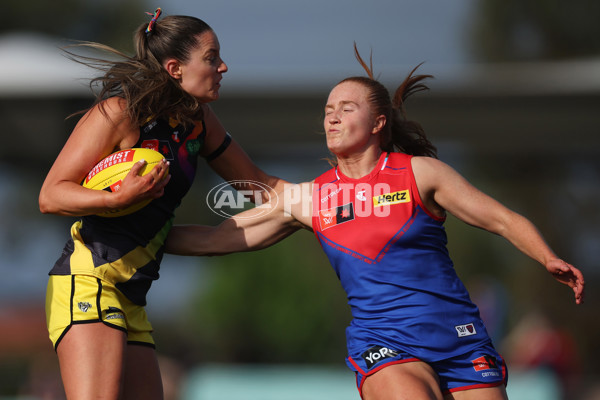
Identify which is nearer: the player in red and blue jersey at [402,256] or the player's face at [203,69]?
the player in red and blue jersey at [402,256]

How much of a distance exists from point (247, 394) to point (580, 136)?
30.1ft

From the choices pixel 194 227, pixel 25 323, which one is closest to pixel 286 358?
pixel 25 323

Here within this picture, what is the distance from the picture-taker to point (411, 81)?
4.37 metres

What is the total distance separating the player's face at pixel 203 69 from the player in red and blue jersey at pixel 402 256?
67cm

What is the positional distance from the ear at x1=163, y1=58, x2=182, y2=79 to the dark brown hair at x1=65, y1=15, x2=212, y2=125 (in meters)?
0.02

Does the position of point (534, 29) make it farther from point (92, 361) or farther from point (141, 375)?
point (92, 361)

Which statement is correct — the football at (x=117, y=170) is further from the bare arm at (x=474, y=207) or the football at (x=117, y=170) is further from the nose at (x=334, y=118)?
the bare arm at (x=474, y=207)

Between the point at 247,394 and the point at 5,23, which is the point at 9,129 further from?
the point at 5,23

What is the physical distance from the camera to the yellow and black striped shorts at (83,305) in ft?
11.6

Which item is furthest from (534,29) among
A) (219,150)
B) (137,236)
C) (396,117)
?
(137,236)

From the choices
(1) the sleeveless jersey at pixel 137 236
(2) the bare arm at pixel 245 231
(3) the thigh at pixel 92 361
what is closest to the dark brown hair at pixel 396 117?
(2) the bare arm at pixel 245 231

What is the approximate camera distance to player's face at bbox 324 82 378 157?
3.88 m

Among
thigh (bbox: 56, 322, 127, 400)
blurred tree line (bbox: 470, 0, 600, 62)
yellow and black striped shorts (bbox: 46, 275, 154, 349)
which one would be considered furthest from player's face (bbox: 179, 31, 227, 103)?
blurred tree line (bbox: 470, 0, 600, 62)

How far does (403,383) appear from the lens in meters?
3.38
